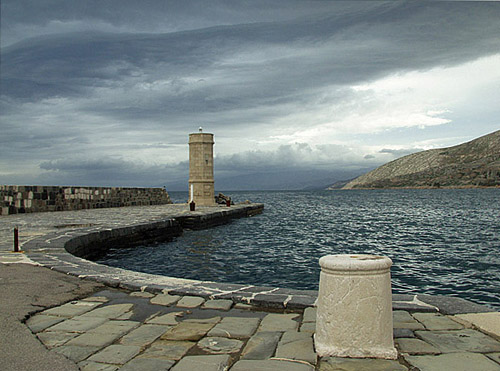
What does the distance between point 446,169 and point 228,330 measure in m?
148

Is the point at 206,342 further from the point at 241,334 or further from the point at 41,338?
the point at 41,338

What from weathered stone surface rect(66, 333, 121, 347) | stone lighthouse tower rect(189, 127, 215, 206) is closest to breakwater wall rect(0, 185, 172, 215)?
stone lighthouse tower rect(189, 127, 215, 206)

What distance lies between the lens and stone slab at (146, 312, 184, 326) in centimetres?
415

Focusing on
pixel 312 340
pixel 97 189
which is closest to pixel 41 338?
pixel 312 340

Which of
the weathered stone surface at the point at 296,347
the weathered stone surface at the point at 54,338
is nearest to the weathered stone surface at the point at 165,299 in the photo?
the weathered stone surface at the point at 54,338

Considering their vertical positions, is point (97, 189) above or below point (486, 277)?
above

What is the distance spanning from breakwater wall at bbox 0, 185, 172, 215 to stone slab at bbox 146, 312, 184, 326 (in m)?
16.5

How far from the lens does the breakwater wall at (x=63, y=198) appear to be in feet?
60.3

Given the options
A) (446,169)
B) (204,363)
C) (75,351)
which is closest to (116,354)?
(75,351)

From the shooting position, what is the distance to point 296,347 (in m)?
3.50

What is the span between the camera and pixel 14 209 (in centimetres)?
1848

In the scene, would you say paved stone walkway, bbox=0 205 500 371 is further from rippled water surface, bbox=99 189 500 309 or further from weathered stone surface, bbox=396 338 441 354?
rippled water surface, bbox=99 189 500 309

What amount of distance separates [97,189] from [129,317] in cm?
2130

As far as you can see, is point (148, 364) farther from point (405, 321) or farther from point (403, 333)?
point (405, 321)
